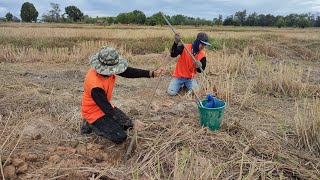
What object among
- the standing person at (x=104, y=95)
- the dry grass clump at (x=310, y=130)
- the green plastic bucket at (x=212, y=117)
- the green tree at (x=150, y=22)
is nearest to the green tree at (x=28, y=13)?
the green tree at (x=150, y=22)

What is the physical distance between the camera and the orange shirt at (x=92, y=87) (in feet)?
10.0

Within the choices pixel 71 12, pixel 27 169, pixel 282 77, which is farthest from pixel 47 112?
pixel 71 12

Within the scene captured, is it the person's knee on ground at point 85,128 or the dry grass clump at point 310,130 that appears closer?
the dry grass clump at point 310,130

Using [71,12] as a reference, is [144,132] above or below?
below

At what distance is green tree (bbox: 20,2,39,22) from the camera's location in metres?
56.3

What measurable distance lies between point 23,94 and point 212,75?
423 cm

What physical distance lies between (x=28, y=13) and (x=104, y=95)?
60.2 meters

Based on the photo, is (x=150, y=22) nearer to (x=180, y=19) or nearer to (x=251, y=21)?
(x=180, y=19)

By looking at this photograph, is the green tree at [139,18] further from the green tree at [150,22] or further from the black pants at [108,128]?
the black pants at [108,128]

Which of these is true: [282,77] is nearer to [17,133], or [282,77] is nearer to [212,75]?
[212,75]

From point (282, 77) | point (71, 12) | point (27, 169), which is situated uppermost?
point (71, 12)

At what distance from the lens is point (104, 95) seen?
9.95 ft

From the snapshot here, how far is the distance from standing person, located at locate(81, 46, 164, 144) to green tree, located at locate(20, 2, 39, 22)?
195 ft

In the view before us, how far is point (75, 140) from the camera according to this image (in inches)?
132
